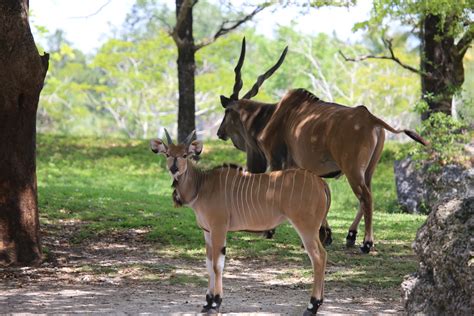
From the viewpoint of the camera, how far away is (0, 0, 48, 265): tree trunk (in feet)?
25.2

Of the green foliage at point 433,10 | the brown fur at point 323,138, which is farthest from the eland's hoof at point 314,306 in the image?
the green foliage at point 433,10

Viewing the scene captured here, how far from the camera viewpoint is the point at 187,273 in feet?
25.4

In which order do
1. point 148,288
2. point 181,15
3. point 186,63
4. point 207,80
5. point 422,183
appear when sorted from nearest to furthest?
point 148,288, point 422,183, point 181,15, point 186,63, point 207,80

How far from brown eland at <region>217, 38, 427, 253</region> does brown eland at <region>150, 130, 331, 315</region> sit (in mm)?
2186

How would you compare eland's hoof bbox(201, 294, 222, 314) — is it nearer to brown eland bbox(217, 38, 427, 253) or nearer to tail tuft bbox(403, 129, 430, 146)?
brown eland bbox(217, 38, 427, 253)

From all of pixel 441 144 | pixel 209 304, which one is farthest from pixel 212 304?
pixel 441 144

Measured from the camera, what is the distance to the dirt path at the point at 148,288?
20.6ft

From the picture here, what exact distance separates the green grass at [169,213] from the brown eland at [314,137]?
53cm

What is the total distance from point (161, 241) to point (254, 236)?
1123 millimetres

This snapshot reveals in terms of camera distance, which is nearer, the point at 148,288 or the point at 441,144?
the point at 148,288

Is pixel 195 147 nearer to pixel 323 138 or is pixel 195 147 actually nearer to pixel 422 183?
pixel 323 138

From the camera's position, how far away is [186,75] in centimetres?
1767

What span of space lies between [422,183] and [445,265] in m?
7.93

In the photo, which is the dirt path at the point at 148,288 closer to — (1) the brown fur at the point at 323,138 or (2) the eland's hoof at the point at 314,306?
(2) the eland's hoof at the point at 314,306
